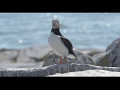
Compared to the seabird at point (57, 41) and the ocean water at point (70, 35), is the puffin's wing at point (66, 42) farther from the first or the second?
the ocean water at point (70, 35)

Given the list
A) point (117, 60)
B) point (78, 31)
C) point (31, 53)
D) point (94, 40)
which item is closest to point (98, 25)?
point (78, 31)

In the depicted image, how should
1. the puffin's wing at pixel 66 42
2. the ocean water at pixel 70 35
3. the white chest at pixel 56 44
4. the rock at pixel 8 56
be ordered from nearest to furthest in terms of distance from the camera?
the white chest at pixel 56 44
the puffin's wing at pixel 66 42
the rock at pixel 8 56
the ocean water at pixel 70 35

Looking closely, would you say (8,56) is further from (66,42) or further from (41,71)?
(41,71)

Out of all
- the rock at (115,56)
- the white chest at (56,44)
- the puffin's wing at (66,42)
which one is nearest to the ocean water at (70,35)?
the rock at (115,56)

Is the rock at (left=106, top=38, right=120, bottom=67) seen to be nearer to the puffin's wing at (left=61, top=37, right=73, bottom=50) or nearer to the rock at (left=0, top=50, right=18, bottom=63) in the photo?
the puffin's wing at (left=61, top=37, right=73, bottom=50)

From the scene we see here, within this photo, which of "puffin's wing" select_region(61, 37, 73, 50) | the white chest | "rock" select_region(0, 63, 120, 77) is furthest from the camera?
"puffin's wing" select_region(61, 37, 73, 50)

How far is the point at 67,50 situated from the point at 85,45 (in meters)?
19.9

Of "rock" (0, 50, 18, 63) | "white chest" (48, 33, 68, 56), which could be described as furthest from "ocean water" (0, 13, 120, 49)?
"white chest" (48, 33, 68, 56)

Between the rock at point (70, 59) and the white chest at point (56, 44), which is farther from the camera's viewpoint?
the rock at point (70, 59)

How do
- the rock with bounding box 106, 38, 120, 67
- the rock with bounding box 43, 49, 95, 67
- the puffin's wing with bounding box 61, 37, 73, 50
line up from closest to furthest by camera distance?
the puffin's wing with bounding box 61, 37, 73, 50
the rock with bounding box 43, 49, 95, 67
the rock with bounding box 106, 38, 120, 67

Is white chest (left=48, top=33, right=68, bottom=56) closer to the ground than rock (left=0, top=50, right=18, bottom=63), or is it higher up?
higher up

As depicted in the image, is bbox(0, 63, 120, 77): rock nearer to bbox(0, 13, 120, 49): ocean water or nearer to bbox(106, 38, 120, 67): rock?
bbox(106, 38, 120, 67): rock

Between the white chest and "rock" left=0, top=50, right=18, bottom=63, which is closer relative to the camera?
the white chest

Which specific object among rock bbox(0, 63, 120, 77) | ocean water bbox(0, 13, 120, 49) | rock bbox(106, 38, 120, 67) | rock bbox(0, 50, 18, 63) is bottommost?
ocean water bbox(0, 13, 120, 49)
